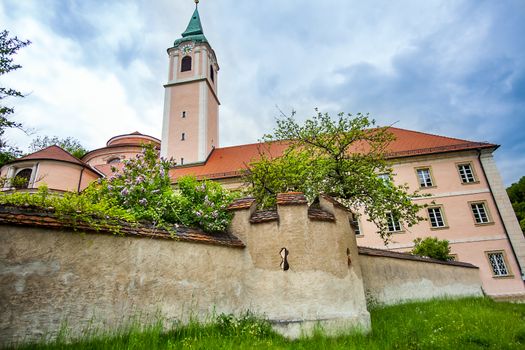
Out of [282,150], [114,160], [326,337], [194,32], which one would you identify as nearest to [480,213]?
[282,150]

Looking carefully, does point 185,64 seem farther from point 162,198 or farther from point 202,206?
point 202,206

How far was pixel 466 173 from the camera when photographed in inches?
827

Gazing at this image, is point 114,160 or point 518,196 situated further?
point 518,196

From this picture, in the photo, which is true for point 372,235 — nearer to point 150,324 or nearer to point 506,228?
point 506,228

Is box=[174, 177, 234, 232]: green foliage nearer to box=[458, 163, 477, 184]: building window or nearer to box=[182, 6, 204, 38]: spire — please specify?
box=[458, 163, 477, 184]: building window

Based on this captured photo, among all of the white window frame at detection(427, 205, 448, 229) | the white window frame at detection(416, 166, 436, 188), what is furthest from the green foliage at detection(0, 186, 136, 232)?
the white window frame at detection(416, 166, 436, 188)

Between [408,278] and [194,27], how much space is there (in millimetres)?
34956

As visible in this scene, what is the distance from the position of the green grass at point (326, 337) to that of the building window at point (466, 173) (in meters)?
16.2

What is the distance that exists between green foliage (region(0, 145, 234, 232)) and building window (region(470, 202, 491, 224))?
19139 millimetres

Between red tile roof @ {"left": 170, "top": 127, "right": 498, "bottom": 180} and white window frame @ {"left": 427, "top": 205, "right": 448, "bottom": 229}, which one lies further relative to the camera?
red tile roof @ {"left": 170, "top": 127, "right": 498, "bottom": 180}

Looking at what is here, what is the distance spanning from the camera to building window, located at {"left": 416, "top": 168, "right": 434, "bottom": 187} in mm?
21281

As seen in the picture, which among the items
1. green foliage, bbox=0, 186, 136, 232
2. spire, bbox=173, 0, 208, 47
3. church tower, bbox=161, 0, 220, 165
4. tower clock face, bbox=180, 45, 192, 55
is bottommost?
green foliage, bbox=0, 186, 136, 232

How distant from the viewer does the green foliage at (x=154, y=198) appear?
5.72m

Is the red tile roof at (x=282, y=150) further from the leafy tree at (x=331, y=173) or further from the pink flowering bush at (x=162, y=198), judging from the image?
the pink flowering bush at (x=162, y=198)
